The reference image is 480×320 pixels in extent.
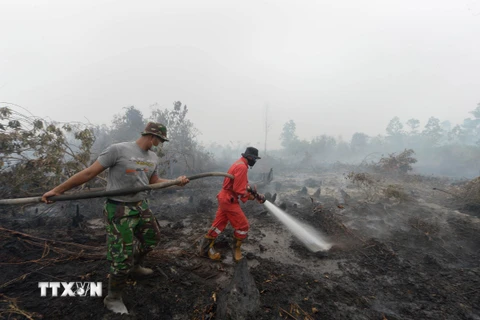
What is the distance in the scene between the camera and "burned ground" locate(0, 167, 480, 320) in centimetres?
266

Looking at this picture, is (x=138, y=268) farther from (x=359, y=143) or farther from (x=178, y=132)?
(x=359, y=143)

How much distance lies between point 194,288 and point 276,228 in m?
3.15

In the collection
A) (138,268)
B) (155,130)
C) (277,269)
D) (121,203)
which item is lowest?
(277,269)

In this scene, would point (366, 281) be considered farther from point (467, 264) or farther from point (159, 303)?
point (159, 303)

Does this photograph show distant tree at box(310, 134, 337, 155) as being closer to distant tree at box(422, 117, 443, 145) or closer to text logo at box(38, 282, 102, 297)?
distant tree at box(422, 117, 443, 145)

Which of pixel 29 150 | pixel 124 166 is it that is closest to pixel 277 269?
pixel 124 166

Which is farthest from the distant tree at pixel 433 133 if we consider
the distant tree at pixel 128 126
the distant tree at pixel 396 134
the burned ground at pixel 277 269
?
the distant tree at pixel 128 126

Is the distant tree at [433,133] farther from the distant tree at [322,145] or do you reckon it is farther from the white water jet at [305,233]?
the white water jet at [305,233]

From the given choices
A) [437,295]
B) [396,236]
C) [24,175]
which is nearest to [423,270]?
[437,295]

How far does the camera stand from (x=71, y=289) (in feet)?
9.27

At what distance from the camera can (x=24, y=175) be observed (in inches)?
196

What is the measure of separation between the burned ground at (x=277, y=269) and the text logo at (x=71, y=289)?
0.24ft

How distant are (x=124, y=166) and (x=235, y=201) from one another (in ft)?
6.29

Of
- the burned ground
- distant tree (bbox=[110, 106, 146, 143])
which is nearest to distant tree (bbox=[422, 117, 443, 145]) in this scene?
the burned ground
